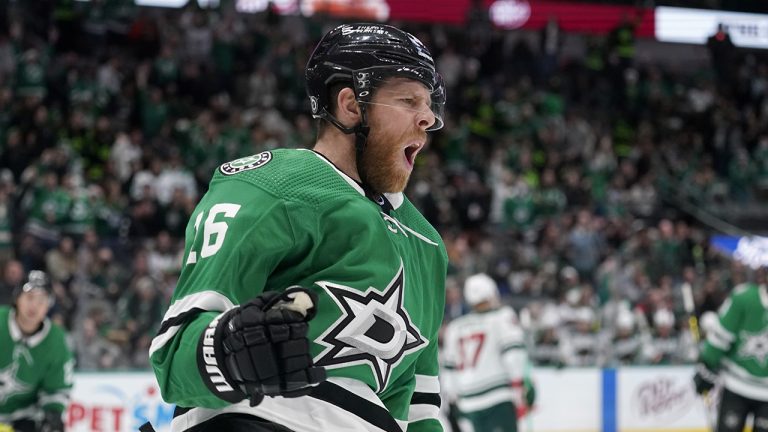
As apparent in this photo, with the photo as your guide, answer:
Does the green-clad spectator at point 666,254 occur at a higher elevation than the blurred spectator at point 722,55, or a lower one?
lower

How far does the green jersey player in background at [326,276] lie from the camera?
1.45 m

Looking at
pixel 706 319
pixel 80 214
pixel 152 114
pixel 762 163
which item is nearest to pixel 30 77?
pixel 152 114

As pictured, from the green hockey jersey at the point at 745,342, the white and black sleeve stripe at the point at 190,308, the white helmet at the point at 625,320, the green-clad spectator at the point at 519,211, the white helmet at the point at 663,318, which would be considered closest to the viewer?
the white and black sleeve stripe at the point at 190,308

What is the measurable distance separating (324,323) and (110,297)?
18.7 ft

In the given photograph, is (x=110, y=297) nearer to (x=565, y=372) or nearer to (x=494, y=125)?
(x=565, y=372)

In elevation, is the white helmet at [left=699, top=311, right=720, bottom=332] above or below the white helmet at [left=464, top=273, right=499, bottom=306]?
below

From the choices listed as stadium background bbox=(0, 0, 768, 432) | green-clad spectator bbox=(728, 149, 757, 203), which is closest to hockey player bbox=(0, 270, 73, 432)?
stadium background bbox=(0, 0, 768, 432)

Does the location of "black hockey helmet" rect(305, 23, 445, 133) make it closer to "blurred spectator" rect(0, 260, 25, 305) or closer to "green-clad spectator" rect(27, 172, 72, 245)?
"blurred spectator" rect(0, 260, 25, 305)

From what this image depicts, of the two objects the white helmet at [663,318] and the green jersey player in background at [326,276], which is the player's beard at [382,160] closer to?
the green jersey player in background at [326,276]

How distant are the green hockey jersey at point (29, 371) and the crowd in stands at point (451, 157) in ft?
6.77

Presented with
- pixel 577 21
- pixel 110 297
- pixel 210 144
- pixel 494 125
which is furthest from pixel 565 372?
pixel 577 21

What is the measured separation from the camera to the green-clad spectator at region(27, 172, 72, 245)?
8.05 meters

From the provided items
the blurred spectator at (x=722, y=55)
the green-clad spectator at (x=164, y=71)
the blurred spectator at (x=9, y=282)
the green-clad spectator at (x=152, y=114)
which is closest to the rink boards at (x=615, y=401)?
the blurred spectator at (x=9, y=282)

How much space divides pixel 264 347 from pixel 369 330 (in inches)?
15.1
